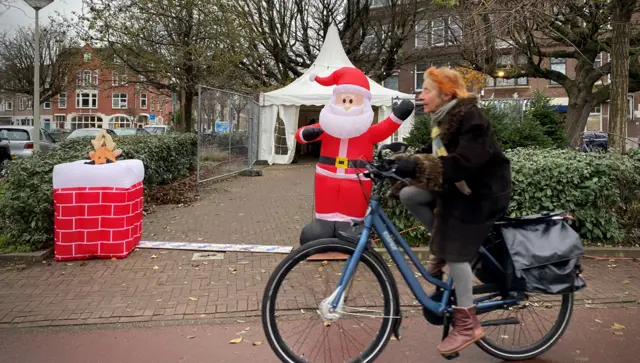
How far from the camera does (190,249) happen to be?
244 inches

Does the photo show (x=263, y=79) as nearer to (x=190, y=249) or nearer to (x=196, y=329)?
(x=190, y=249)

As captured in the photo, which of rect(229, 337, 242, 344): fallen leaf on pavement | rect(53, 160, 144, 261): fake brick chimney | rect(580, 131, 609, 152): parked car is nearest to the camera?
rect(229, 337, 242, 344): fallen leaf on pavement

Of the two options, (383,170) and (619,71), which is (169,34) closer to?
(619,71)

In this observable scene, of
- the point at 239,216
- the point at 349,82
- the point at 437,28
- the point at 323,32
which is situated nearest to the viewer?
the point at 349,82

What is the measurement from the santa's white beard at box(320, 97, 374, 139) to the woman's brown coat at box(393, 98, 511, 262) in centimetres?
240

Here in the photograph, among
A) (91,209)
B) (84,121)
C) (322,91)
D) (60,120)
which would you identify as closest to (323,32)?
(322,91)

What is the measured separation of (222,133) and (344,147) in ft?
25.4

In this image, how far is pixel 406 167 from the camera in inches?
111

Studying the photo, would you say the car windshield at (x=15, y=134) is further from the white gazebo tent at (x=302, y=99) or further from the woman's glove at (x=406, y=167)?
the woman's glove at (x=406, y=167)

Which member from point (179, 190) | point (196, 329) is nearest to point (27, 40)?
point (179, 190)

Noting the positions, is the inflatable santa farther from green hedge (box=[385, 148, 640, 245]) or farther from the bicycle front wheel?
the bicycle front wheel

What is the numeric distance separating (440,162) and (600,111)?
39818 mm

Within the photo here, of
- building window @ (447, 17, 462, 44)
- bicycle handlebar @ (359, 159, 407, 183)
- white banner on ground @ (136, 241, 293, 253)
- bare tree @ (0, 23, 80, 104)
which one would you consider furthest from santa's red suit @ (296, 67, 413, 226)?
bare tree @ (0, 23, 80, 104)

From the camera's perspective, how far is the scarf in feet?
9.30
